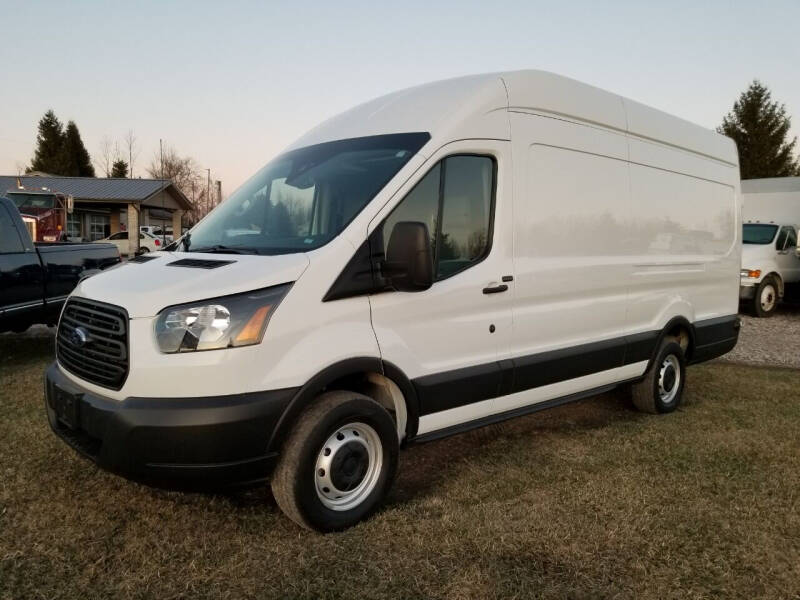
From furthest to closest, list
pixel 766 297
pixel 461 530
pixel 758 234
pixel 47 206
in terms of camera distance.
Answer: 1. pixel 47 206
2. pixel 758 234
3. pixel 766 297
4. pixel 461 530

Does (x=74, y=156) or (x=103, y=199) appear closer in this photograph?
(x=103, y=199)

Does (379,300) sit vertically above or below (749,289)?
above

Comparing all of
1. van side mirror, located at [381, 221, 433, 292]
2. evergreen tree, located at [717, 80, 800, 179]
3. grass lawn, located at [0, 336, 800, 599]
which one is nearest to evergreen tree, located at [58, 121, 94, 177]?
evergreen tree, located at [717, 80, 800, 179]

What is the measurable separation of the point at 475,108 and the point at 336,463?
88.2 inches

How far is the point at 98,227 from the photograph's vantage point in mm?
36719

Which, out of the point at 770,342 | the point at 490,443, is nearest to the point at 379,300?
the point at 490,443

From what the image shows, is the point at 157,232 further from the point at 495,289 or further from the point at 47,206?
the point at 495,289

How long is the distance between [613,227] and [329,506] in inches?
119

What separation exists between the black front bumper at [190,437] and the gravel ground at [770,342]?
25.0 ft

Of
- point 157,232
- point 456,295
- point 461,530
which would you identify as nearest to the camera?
point 461,530

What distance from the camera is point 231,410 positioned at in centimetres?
283

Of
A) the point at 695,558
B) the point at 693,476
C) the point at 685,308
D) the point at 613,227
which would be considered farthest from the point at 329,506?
the point at 685,308

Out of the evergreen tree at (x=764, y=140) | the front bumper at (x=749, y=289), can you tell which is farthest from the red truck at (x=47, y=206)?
the evergreen tree at (x=764, y=140)

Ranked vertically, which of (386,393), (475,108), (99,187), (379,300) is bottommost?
(386,393)
